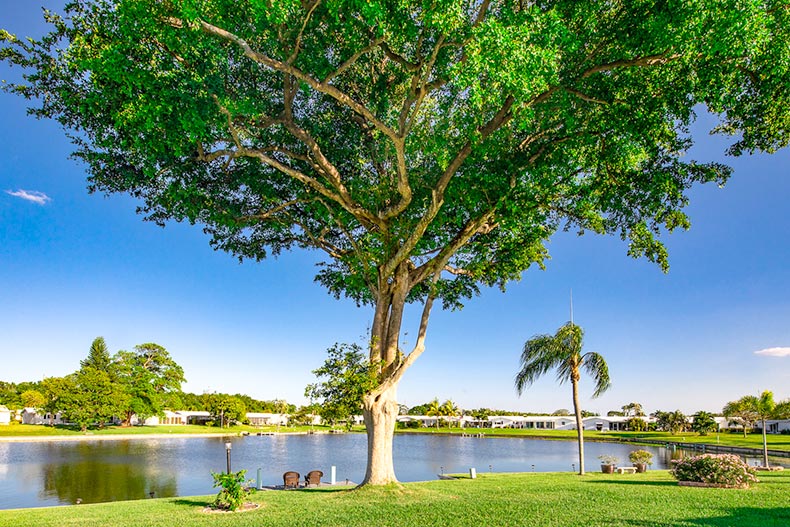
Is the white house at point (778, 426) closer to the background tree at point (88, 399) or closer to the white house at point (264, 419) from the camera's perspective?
the white house at point (264, 419)

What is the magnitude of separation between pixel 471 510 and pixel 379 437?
10.7 feet

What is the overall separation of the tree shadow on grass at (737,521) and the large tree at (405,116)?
20.6 ft

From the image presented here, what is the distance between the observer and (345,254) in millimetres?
15656

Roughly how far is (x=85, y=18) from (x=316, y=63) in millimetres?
4393

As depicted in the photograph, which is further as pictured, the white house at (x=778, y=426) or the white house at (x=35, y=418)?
the white house at (x=35, y=418)

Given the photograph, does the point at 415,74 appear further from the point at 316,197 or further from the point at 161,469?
the point at 161,469

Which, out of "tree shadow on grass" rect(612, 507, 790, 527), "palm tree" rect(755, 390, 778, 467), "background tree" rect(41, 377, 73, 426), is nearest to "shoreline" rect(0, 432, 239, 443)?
"background tree" rect(41, 377, 73, 426)

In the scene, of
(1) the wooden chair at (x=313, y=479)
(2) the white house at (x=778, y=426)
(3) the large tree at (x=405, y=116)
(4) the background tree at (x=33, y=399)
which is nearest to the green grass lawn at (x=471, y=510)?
(3) the large tree at (x=405, y=116)

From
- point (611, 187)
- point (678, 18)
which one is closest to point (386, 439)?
point (611, 187)

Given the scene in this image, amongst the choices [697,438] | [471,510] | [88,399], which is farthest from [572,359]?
[88,399]

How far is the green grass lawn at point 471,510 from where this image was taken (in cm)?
943

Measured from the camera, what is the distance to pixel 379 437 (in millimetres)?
13250

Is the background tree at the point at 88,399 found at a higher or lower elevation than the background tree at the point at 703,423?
higher

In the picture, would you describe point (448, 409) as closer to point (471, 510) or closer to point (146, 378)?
point (146, 378)
